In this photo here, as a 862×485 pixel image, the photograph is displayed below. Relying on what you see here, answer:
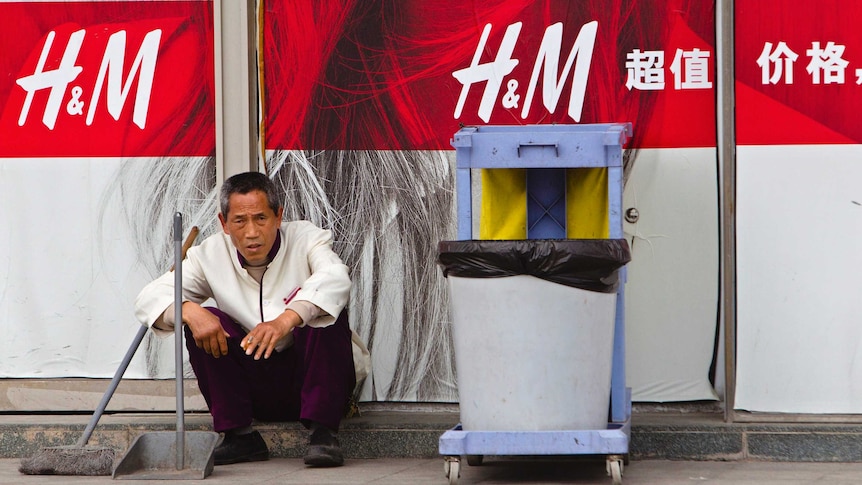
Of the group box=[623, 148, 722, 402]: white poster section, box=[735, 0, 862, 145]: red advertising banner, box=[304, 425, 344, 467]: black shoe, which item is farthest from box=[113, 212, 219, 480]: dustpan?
box=[735, 0, 862, 145]: red advertising banner

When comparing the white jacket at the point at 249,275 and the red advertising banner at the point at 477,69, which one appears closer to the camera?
the white jacket at the point at 249,275

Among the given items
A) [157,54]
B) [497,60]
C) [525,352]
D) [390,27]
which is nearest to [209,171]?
[157,54]

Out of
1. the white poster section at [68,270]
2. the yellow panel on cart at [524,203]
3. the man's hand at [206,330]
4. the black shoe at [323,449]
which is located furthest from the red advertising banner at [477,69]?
the black shoe at [323,449]

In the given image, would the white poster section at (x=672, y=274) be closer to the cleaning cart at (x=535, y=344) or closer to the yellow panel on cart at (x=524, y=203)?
the yellow panel on cart at (x=524, y=203)

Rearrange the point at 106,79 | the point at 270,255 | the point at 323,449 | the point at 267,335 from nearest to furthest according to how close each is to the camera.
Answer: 1. the point at 267,335
2. the point at 323,449
3. the point at 270,255
4. the point at 106,79

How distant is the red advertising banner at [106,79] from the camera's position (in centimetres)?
498

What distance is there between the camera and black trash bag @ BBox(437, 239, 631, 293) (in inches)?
145

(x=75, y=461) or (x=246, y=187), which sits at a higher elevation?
(x=246, y=187)

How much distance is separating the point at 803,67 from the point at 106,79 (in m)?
2.86

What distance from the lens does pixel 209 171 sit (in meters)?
5.00

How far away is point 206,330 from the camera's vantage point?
4.13 meters

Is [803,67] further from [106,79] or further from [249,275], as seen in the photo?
[106,79]

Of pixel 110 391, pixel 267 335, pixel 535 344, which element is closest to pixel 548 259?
pixel 535 344

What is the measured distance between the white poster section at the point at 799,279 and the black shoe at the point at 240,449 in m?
1.81
